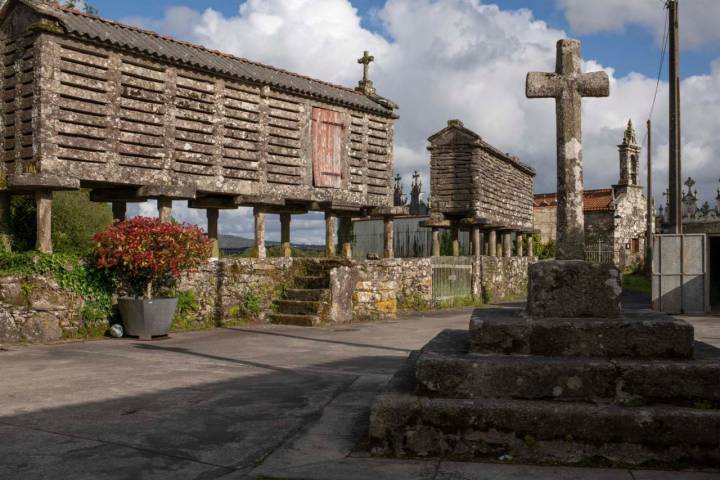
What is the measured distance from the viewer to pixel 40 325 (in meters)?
10.8

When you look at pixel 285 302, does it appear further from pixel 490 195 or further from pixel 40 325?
pixel 490 195

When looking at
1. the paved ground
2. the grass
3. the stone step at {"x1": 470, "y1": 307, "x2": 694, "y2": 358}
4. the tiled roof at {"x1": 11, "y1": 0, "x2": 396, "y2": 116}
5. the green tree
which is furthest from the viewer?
the grass

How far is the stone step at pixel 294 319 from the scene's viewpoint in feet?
45.3

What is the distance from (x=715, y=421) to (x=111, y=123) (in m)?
11.6

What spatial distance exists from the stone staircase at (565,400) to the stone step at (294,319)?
9.08 metres

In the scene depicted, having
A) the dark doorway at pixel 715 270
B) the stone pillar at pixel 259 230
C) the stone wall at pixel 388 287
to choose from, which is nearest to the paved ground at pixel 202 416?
the stone wall at pixel 388 287

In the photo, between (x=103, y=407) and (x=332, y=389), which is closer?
(x=103, y=407)

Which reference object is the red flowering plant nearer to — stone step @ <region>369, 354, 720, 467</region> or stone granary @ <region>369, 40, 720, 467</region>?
stone granary @ <region>369, 40, 720, 467</region>

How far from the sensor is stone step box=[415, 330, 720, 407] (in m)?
4.34

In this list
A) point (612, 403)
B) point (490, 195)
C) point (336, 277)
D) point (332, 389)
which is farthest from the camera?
point (490, 195)

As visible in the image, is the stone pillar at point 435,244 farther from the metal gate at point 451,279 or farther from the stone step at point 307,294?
the stone step at point 307,294

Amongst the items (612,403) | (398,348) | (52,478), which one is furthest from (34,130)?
(612,403)

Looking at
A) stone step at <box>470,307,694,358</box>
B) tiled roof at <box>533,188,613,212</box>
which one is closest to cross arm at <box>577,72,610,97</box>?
stone step at <box>470,307,694,358</box>

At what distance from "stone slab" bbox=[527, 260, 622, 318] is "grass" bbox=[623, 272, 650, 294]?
1035 inches
